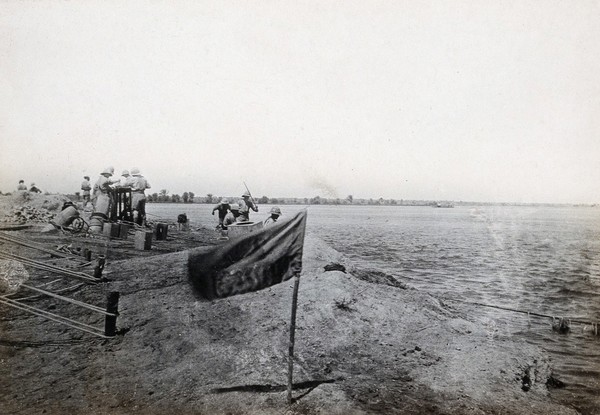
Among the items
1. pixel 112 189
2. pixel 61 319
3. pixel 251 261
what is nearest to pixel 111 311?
pixel 61 319

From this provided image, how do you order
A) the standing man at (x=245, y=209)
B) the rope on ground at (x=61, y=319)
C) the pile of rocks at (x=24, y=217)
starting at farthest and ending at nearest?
the pile of rocks at (x=24, y=217)
the standing man at (x=245, y=209)
the rope on ground at (x=61, y=319)

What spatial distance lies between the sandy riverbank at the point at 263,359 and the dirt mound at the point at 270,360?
2 centimetres

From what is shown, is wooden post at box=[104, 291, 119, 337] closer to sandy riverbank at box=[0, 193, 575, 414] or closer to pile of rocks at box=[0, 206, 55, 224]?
sandy riverbank at box=[0, 193, 575, 414]

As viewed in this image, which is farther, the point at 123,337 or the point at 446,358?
the point at 446,358

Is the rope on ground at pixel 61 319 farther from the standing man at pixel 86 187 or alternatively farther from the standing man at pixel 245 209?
the standing man at pixel 86 187

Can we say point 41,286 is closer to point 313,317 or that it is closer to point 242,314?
point 242,314

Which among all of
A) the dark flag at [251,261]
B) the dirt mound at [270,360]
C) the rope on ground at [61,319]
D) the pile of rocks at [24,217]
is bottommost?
the dirt mound at [270,360]

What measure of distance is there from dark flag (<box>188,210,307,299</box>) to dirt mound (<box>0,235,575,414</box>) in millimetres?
Answer: 1565

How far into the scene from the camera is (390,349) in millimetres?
6957

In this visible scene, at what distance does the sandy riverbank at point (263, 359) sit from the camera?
4.94 meters

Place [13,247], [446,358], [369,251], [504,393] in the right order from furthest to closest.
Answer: [369,251] → [13,247] → [446,358] → [504,393]

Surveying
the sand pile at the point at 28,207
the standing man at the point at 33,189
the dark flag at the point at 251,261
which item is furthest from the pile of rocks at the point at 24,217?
the dark flag at the point at 251,261

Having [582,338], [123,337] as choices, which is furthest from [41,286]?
[582,338]

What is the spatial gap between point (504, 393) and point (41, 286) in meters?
9.29
